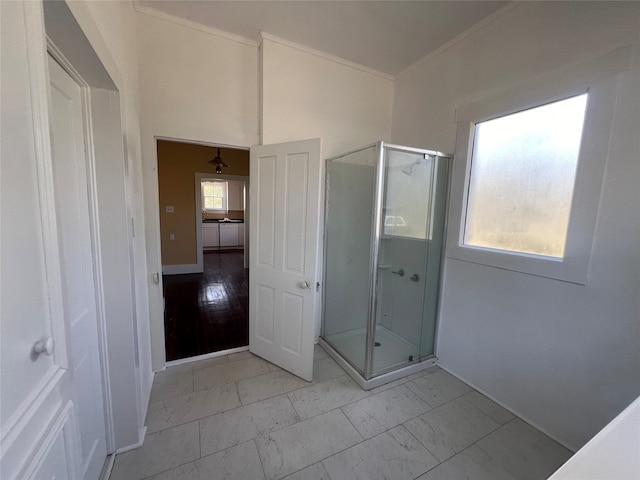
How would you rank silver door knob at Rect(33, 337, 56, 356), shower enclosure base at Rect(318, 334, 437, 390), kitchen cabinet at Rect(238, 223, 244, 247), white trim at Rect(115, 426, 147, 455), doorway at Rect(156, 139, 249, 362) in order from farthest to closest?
kitchen cabinet at Rect(238, 223, 244, 247), doorway at Rect(156, 139, 249, 362), shower enclosure base at Rect(318, 334, 437, 390), white trim at Rect(115, 426, 147, 455), silver door knob at Rect(33, 337, 56, 356)

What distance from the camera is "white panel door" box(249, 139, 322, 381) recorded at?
6.65 feet

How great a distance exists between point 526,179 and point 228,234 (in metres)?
7.59

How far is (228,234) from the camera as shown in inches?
316

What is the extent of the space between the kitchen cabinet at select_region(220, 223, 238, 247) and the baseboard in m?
2.66

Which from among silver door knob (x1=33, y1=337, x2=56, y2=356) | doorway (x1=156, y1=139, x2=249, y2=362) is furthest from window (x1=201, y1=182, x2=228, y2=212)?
silver door knob (x1=33, y1=337, x2=56, y2=356)

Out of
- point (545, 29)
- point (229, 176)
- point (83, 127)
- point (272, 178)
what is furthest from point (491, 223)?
point (229, 176)

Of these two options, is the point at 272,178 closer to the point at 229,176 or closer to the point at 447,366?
the point at 447,366

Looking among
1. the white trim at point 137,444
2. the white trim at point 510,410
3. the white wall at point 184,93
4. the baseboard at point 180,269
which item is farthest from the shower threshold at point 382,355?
the baseboard at point 180,269

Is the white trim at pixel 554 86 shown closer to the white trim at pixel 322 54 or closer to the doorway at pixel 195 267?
the white trim at pixel 322 54

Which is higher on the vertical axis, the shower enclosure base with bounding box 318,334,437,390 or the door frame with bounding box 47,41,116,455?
the door frame with bounding box 47,41,116,455

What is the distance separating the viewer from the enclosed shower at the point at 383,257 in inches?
84.5

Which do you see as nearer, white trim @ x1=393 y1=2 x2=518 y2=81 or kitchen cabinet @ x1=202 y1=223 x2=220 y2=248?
white trim @ x1=393 y1=2 x2=518 y2=81

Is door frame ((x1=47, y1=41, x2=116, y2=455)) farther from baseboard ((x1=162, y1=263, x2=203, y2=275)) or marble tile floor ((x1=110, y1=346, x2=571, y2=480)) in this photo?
baseboard ((x1=162, y1=263, x2=203, y2=275))

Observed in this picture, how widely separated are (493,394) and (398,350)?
78 cm
